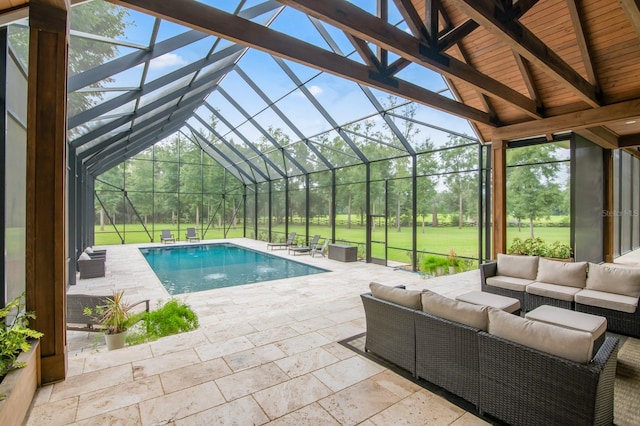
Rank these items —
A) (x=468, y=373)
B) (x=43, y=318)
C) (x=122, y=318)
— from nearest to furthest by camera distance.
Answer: (x=468, y=373) → (x=43, y=318) → (x=122, y=318)

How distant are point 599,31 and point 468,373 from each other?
5328 millimetres

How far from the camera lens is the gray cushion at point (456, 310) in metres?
2.45

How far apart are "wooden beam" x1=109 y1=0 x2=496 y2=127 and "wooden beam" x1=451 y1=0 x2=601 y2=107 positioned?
1425 millimetres

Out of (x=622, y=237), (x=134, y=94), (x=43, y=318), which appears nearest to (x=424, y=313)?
(x=43, y=318)

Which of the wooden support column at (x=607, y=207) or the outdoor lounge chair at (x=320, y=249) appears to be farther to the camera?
the outdoor lounge chair at (x=320, y=249)

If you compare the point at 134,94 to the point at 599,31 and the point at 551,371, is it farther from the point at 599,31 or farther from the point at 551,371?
the point at 599,31

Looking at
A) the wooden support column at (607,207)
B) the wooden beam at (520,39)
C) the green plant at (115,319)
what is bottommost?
the green plant at (115,319)

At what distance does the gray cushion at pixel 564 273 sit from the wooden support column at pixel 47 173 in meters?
5.95

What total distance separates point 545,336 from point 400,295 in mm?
1175

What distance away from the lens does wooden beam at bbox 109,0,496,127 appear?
2.68 metres

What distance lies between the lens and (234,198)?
62.1ft

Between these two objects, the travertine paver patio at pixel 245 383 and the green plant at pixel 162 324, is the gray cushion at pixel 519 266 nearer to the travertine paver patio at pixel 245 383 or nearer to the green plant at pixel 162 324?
the travertine paver patio at pixel 245 383

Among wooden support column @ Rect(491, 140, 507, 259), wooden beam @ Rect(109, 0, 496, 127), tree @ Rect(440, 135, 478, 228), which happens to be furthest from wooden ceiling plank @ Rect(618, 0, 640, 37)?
tree @ Rect(440, 135, 478, 228)

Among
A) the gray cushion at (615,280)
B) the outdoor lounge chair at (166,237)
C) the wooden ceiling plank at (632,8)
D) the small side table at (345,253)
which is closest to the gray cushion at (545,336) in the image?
the wooden ceiling plank at (632,8)
